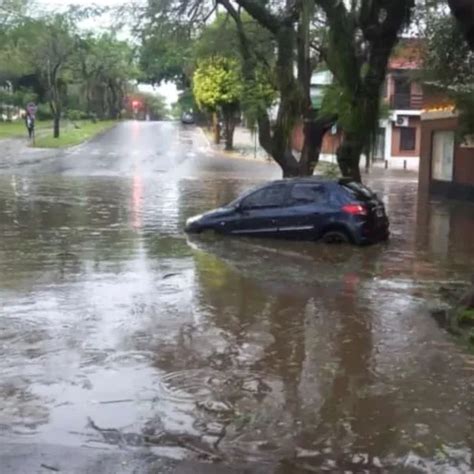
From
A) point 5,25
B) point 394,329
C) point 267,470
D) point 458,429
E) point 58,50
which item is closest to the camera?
point 267,470

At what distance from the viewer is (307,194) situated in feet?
58.4

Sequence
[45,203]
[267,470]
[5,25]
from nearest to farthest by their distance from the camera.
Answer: [267,470], [45,203], [5,25]

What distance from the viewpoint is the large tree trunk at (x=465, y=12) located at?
9.30 meters

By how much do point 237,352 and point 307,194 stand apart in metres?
8.76

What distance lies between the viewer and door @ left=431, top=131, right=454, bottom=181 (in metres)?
33.2

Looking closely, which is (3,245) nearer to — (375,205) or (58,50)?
(375,205)

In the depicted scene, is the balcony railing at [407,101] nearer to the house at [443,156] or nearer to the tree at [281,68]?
the house at [443,156]

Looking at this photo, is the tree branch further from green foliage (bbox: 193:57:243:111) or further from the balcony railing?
the balcony railing

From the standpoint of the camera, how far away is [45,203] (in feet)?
85.6

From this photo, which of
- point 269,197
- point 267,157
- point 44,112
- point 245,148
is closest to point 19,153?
point 267,157

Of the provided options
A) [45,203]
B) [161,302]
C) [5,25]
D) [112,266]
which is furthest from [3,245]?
[5,25]

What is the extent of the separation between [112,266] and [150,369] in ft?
21.6

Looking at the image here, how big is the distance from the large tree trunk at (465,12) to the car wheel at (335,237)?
824cm

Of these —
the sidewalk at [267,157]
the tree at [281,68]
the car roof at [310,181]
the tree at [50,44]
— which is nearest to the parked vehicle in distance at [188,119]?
the sidewalk at [267,157]
